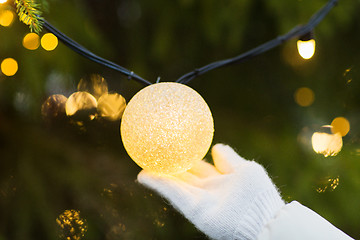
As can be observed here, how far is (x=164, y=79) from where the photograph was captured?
1095 mm

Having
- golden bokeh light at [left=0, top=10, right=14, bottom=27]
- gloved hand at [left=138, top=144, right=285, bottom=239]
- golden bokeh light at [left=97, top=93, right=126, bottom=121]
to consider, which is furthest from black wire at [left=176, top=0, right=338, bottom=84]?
golden bokeh light at [left=0, top=10, right=14, bottom=27]

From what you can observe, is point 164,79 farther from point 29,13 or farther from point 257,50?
point 29,13

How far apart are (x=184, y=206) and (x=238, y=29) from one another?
21.6 inches

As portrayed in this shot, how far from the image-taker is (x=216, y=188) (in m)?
0.63

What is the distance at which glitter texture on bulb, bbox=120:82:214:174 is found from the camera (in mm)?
530

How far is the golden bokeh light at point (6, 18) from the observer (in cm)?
72

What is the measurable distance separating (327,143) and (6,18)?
0.90 meters

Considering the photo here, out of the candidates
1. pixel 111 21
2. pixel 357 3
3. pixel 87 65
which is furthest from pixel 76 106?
pixel 357 3

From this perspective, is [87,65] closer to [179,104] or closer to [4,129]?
[4,129]

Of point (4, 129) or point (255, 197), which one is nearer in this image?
point (255, 197)

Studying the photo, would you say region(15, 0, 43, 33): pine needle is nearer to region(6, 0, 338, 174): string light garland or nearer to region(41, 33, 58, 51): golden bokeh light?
region(6, 0, 338, 174): string light garland

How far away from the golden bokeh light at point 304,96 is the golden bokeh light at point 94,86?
0.61 metres

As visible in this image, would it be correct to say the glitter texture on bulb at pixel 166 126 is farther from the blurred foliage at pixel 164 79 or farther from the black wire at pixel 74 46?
the blurred foliage at pixel 164 79

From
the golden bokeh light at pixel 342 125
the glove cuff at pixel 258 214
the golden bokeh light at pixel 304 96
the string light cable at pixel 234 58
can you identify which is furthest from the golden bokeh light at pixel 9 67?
the golden bokeh light at pixel 342 125
